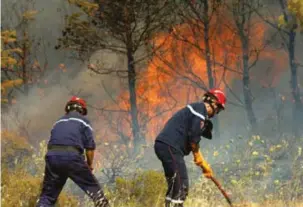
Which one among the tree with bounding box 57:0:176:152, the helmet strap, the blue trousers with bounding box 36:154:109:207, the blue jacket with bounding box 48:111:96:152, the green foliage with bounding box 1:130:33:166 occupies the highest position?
A: the tree with bounding box 57:0:176:152

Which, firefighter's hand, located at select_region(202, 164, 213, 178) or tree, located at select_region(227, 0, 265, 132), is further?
tree, located at select_region(227, 0, 265, 132)

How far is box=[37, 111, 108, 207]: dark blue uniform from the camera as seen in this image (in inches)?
257

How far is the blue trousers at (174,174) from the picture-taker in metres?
6.58

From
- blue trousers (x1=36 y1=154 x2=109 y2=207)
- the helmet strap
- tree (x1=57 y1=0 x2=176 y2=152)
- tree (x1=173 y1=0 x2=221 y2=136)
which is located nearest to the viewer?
blue trousers (x1=36 y1=154 x2=109 y2=207)

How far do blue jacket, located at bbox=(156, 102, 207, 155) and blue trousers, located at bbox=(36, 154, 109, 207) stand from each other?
0.97m

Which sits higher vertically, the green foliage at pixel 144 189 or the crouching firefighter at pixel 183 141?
the crouching firefighter at pixel 183 141

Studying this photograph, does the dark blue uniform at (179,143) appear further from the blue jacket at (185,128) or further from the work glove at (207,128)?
the work glove at (207,128)

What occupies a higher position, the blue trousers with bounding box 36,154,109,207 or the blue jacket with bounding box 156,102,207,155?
the blue jacket with bounding box 156,102,207,155

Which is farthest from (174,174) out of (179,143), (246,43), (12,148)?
(246,43)

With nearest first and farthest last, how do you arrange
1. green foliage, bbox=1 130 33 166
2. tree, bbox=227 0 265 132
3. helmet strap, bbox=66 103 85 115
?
helmet strap, bbox=66 103 85 115
green foliage, bbox=1 130 33 166
tree, bbox=227 0 265 132

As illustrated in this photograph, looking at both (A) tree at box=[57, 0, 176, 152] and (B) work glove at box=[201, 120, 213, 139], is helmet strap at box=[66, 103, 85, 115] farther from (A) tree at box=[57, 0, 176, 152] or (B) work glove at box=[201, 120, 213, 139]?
(A) tree at box=[57, 0, 176, 152]

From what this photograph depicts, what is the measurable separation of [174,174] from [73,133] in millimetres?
1271

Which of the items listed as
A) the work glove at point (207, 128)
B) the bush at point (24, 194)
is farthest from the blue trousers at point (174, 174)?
the bush at point (24, 194)

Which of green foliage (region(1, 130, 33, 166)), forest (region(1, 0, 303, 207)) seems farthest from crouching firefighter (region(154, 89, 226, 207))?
green foliage (region(1, 130, 33, 166))
